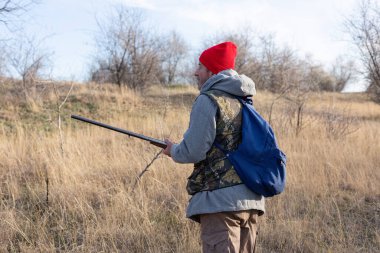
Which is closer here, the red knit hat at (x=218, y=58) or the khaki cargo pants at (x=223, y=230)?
the khaki cargo pants at (x=223, y=230)

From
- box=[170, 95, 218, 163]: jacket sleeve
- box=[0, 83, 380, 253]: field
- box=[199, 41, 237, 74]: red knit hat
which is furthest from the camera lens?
box=[0, 83, 380, 253]: field

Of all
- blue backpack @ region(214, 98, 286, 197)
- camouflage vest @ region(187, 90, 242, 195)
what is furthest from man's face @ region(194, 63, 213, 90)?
blue backpack @ region(214, 98, 286, 197)

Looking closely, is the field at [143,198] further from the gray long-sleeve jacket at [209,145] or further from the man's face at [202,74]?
the man's face at [202,74]

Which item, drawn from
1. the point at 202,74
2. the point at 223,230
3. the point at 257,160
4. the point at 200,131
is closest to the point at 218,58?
the point at 202,74

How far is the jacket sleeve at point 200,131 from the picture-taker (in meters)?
2.10

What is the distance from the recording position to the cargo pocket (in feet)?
7.07

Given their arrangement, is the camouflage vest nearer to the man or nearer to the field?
the man

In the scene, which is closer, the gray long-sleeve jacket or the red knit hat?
the gray long-sleeve jacket

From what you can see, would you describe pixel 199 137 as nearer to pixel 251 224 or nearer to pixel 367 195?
pixel 251 224

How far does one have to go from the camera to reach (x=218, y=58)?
2283 mm

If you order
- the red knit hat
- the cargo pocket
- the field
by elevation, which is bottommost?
the field

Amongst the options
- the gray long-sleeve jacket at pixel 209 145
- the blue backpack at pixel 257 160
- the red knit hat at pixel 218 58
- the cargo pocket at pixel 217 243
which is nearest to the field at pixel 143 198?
the cargo pocket at pixel 217 243

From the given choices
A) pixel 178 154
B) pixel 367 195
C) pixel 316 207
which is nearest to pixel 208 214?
pixel 178 154

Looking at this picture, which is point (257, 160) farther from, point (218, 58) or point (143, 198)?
point (143, 198)
